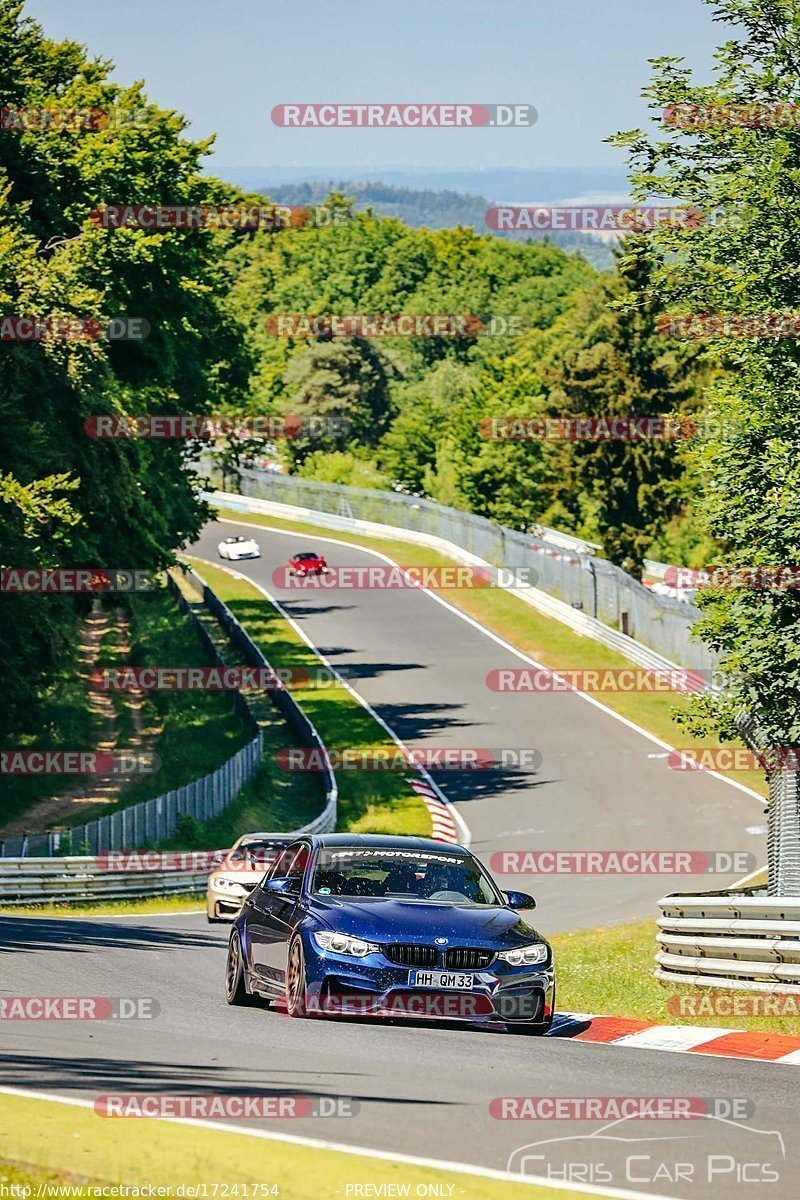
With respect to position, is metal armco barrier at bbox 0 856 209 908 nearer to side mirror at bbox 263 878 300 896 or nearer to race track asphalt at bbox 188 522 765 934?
race track asphalt at bbox 188 522 765 934

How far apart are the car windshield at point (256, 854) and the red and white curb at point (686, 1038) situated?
10.5 metres

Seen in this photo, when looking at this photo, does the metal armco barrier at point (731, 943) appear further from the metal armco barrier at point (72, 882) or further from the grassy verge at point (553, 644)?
the grassy verge at point (553, 644)

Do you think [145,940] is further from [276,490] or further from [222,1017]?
[276,490]

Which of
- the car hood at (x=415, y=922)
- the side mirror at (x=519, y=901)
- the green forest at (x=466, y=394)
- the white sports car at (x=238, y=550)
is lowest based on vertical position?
the white sports car at (x=238, y=550)

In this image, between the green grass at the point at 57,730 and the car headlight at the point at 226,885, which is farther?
the green grass at the point at 57,730

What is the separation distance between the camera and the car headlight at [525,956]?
12.7 m

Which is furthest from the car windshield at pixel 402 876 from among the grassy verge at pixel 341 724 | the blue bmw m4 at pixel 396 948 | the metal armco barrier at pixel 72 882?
the grassy verge at pixel 341 724

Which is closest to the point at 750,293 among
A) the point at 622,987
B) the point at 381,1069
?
the point at 622,987

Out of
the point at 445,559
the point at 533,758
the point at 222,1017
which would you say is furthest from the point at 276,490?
the point at 222,1017

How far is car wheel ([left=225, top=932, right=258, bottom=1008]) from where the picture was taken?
14.0m

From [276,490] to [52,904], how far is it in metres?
76.6

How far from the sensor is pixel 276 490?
344ft

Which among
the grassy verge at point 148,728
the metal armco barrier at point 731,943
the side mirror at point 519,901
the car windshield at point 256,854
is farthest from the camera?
the grassy verge at point 148,728

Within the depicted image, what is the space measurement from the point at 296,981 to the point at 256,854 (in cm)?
1167
